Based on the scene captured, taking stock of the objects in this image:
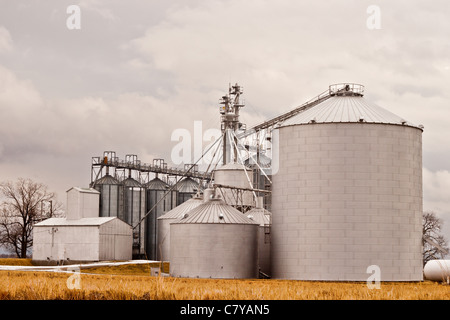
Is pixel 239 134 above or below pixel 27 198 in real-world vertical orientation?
above

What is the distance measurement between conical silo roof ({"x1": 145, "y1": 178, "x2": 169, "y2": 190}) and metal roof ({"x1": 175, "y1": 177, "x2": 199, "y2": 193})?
253 centimetres

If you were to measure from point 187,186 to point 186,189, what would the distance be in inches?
24.7

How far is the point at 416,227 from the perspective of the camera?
6269 centimetres

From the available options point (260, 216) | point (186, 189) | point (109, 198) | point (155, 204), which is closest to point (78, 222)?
point (109, 198)

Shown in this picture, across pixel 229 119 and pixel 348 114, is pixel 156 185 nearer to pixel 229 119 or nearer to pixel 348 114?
pixel 229 119

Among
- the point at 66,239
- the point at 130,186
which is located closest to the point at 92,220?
the point at 66,239

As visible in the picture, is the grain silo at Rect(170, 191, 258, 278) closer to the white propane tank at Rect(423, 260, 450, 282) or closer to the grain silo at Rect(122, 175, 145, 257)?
the white propane tank at Rect(423, 260, 450, 282)

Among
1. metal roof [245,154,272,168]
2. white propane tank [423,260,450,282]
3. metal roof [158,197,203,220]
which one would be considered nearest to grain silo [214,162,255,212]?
metal roof [158,197,203,220]

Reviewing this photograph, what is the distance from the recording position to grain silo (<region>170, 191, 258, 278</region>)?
6425 cm

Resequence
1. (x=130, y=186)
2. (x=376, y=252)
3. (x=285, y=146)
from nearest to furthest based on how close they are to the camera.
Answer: (x=376, y=252)
(x=285, y=146)
(x=130, y=186)

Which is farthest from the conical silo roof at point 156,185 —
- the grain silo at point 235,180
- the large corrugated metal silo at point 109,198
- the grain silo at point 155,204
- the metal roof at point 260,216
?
the metal roof at point 260,216
